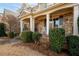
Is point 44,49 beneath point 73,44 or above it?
beneath

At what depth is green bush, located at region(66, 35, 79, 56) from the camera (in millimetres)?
3526

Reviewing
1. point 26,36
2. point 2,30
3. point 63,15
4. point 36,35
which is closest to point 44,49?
point 36,35

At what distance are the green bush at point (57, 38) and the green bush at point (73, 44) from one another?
0.17 m

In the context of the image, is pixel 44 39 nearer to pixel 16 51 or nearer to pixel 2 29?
pixel 16 51

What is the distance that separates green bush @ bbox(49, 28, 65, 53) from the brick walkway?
0.40 m

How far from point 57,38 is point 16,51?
41.8 inches

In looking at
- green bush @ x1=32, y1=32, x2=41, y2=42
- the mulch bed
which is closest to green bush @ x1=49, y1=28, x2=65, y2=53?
the mulch bed

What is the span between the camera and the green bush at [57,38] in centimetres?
355

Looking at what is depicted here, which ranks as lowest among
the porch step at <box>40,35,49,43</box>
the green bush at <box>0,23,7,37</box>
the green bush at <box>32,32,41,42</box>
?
the porch step at <box>40,35,49,43</box>

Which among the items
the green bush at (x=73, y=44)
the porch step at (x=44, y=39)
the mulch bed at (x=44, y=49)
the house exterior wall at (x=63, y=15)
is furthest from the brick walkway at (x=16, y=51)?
the green bush at (x=73, y=44)

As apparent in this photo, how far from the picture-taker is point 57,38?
142 inches

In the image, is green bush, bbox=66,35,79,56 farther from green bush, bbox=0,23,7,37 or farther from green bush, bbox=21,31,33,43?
green bush, bbox=0,23,7,37

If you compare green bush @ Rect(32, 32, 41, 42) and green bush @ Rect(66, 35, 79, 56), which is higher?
green bush @ Rect(32, 32, 41, 42)

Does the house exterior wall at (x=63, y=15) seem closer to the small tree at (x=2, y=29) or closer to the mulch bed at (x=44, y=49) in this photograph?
the mulch bed at (x=44, y=49)
